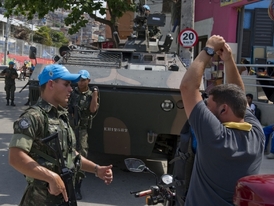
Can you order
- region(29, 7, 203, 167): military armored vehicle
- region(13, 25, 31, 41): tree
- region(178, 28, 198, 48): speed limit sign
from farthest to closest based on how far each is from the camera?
region(13, 25, 31, 41): tree < region(178, 28, 198, 48): speed limit sign < region(29, 7, 203, 167): military armored vehicle

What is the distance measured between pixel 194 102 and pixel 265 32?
43.0 ft

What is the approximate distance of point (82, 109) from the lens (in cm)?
539

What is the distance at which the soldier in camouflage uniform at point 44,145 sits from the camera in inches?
95.7

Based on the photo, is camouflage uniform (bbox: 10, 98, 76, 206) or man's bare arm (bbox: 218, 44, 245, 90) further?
man's bare arm (bbox: 218, 44, 245, 90)

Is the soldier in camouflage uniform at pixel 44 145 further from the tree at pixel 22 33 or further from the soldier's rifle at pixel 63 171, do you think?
the tree at pixel 22 33

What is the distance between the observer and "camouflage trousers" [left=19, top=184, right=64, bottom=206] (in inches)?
104

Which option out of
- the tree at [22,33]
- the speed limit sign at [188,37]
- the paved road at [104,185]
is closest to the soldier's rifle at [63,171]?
the paved road at [104,185]

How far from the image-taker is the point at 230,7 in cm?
1432

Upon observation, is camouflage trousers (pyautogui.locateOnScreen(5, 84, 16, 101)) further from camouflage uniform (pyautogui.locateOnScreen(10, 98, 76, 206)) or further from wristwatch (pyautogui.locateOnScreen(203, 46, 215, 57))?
wristwatch (pyautogui.locateOnScreen(203, 46, 215, 57))

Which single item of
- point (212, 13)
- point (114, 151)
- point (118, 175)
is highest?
point (212, 13)

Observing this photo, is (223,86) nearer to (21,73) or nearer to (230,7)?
(230,7)

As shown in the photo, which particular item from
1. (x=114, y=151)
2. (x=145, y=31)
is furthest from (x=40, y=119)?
(x=145, y=31)

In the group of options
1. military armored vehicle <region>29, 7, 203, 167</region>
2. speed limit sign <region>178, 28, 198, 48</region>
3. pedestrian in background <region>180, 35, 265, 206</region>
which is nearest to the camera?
pedestrian in background <region>180, 35, 265, 206</region>

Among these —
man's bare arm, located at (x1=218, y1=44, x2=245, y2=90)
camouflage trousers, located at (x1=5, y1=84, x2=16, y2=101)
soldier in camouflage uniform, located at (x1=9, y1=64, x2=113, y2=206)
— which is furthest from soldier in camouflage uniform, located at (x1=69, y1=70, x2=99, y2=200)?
camouflage trousers, located at (x1=5, y1=84, x2=16, y2=101)
